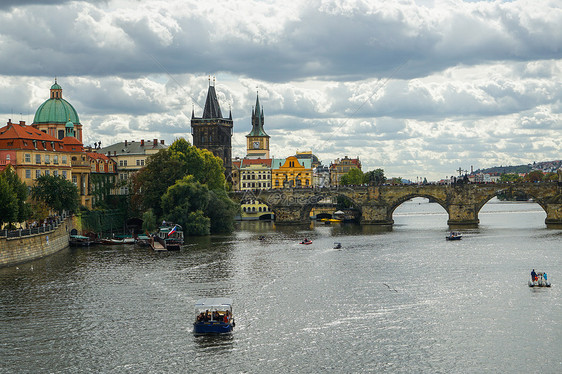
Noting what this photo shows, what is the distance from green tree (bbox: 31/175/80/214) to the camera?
10494cm

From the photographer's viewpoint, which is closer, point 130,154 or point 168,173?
point 168,173

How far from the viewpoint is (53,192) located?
106 metres

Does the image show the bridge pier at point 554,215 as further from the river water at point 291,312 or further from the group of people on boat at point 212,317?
the group of people on boat at point 212,317

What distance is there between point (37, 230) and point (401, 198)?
83.3 meters

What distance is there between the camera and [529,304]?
6225 cm

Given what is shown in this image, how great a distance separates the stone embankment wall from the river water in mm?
1378

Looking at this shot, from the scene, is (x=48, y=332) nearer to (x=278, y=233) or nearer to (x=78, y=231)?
(x=78, y=231)

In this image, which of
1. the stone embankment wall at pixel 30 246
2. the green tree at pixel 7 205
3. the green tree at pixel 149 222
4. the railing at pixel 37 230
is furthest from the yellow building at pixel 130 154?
the green tree at pixel 7 205

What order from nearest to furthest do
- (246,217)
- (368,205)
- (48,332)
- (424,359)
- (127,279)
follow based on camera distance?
(424,359) < (48,332) < (127,279) < (368,205) < (246,217)

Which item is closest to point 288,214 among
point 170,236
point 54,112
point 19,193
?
point 54,112

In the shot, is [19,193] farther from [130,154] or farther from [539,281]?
[130,154]

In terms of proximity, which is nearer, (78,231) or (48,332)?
(48,332)

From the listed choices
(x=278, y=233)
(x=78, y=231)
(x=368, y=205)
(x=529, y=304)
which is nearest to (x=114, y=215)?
(x=78, y=231)

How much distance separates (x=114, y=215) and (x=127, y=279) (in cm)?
5666
